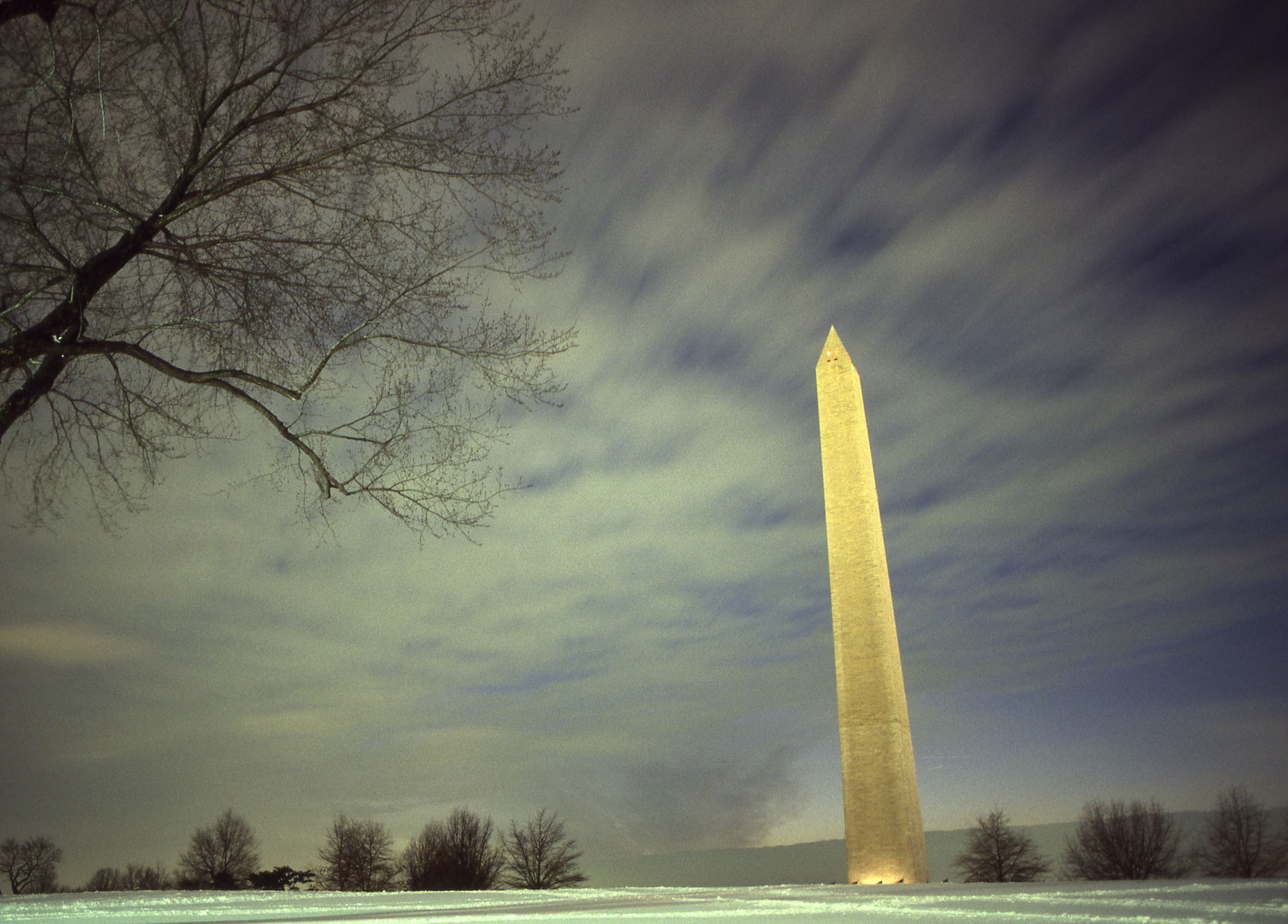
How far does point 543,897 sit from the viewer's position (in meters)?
5.56

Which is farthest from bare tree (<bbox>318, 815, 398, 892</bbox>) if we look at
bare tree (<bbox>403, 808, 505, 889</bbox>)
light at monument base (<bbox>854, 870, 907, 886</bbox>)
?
light at monument base (<bbox>854, 870, 907, 886</bbox>)

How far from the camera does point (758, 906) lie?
3.94 meters

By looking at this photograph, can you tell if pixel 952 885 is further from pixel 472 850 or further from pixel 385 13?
pixel 472 850

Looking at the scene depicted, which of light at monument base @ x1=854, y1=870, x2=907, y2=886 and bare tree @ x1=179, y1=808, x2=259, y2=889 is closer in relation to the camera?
light at monument base @ x1=854, y1=870, x2=907, y2=886

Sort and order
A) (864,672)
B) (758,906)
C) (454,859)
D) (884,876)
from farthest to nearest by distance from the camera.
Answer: (454,859), (864,672), (884,876), (758,906)

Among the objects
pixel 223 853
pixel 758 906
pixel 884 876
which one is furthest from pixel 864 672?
pixel 223 853

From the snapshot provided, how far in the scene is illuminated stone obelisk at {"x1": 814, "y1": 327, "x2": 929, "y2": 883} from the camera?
17641mm

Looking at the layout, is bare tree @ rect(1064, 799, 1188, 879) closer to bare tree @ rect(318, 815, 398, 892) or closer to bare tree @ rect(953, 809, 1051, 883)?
bare tree @ rect(953, 809, 1051, 883)

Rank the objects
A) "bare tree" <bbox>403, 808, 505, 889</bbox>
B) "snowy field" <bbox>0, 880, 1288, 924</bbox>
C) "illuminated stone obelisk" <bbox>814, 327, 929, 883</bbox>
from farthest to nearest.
Answer: 1. "bare tree" <bbox>403, 808, 505, 889</bbox>
2. "illuminated stone obelisk" <bbox>814, 327, 929, 883</bbox>
3. "snowy field" <bbox>0, 880, 1288, 924</bbox>

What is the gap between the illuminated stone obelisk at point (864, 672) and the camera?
17.6 metres

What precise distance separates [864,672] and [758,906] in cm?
1519

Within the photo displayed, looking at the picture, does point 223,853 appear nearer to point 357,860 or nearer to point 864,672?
point 357,860

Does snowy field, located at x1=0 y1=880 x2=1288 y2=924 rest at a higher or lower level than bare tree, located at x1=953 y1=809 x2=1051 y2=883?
higher

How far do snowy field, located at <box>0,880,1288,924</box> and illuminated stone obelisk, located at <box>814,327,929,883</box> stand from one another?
1317cm
